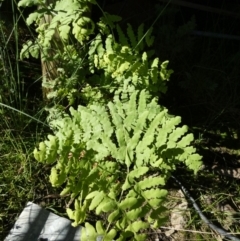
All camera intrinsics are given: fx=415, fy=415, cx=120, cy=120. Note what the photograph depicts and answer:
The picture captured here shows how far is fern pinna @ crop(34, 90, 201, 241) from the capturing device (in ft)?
5.83

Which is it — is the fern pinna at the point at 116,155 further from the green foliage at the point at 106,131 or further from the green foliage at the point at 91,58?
the green foliage at the point at 91,58

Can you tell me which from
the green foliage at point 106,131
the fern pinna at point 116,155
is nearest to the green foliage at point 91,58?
the green foliage at point 106,131

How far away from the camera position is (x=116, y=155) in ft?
6.25

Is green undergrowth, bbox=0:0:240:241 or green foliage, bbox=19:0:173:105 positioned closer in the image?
green undergrowth, bbox=0:0:240:241

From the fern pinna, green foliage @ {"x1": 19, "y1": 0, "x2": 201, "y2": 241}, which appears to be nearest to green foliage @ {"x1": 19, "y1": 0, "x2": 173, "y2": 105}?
green foliage @ {"x1": 19, "y1": 0, "x2": 201, "y2": 241}

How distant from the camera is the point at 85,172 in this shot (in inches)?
75.3

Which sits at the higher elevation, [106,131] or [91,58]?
[91,58]

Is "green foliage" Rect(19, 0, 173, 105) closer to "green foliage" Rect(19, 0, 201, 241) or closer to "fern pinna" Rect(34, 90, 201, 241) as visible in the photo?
"green foliage" Rect(19, 0, 201, 241)

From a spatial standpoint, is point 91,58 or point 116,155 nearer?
point 116,155

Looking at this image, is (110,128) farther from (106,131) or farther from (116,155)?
(116,155)

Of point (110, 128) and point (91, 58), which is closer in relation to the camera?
point (110, 128)

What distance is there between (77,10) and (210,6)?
1610 millimetres

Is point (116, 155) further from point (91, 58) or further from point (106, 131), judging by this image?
point (91, 58)

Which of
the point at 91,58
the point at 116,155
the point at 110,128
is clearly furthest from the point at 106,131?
the point at 91,58
